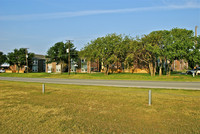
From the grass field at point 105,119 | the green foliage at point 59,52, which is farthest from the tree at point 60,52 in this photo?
the grass field at point 105,119

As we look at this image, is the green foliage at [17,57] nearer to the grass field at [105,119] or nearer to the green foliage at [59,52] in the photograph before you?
the green foliage at [59,52]

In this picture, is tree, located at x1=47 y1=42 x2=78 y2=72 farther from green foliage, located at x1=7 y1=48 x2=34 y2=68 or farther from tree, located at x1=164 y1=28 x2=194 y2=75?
tree, located at x1=164 y1=28 x2=194 y2=75

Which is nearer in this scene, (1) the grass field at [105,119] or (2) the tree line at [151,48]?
(1) the grass field at [105,119]

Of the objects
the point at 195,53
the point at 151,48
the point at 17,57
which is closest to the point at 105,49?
the point at 151,48

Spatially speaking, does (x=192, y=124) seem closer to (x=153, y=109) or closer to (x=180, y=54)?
(x=153, y=109)

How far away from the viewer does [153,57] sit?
35281mm

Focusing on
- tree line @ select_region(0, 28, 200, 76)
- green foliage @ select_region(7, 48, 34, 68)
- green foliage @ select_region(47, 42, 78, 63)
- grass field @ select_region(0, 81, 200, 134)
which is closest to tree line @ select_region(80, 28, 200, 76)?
tree line @ select_region(0, 28, 200, 76)

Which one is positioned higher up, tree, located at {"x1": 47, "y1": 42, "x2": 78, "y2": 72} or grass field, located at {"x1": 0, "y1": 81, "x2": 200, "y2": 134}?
tree, located at {"x1": 47, "y1": 42, "x2": 78, "y2": 72}

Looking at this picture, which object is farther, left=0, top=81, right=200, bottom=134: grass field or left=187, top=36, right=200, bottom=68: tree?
left=187, top=36, right=200, bottom=68: tree

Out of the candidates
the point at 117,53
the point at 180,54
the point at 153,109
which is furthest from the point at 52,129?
the point at 117,53

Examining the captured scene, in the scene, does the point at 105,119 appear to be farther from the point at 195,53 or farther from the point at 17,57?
the point at 17,57

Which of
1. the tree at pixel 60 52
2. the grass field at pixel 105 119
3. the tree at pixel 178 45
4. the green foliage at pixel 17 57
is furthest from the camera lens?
the green foliage at pixel 17 57

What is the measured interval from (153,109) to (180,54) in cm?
2391

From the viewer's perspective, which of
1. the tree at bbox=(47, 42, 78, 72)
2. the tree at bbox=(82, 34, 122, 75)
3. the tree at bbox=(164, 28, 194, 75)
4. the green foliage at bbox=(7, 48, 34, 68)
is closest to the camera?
the tree at bbox=(164, 28, 194, 75)
